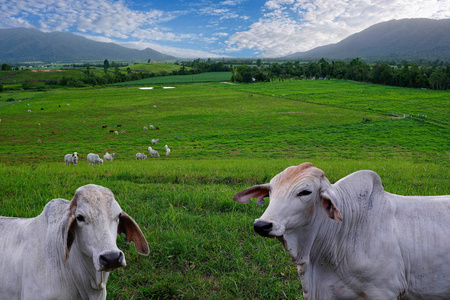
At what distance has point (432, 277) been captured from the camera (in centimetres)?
302

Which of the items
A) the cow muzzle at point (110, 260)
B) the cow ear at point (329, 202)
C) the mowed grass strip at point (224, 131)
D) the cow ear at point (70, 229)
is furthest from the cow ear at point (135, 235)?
the mowed grass strip at point (224, 131)

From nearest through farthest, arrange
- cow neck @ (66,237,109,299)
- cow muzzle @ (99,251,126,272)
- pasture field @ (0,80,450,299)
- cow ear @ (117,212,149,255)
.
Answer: cow muzzle @ (99,251,126,272)
cow neck @ (66,237,109,299)
cow ear @ (117,212,149,255)
pasture field @ (0,80,450,299)

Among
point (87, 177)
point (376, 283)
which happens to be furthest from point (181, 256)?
point (87, 177)

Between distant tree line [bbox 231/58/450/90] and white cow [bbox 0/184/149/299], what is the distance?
9678 centimetres

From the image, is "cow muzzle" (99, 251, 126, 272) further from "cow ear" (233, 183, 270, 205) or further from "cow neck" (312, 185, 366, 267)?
"cow neck" (312, 185, 366, 267)

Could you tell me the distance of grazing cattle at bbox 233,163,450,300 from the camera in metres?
2.93

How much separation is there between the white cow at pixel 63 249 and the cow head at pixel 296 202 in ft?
4.85

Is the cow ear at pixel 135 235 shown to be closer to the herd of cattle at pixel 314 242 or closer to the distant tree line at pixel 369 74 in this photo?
the herd of cattle at pixel 314 242

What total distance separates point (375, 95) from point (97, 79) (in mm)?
96939

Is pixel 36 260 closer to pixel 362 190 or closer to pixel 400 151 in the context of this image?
pixel 362 190

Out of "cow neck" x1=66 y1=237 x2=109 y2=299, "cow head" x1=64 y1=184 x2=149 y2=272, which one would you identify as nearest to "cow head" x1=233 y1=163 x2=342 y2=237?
"cow head" x1=64 y1=184 x2=149 y2=272

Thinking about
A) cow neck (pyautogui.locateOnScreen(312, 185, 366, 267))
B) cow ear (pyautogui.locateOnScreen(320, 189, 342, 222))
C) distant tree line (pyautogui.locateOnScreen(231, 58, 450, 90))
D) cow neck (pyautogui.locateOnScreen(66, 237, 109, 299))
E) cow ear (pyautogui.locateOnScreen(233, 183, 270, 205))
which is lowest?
cow neck (pyautogui.locateOnScreen(66, 237, 109, 299))

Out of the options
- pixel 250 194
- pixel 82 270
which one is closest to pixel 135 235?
pixel 82 270

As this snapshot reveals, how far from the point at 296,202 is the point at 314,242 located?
24.9 inches
